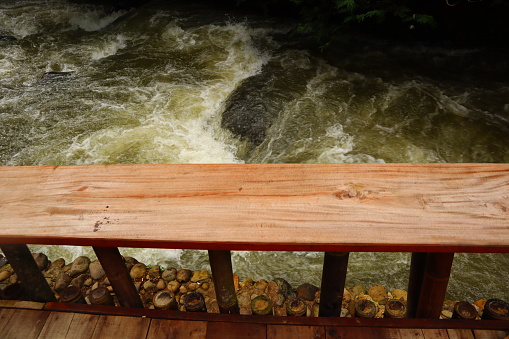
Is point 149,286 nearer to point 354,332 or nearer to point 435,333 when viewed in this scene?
point 354,332

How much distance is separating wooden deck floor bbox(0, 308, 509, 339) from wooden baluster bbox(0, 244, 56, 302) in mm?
115

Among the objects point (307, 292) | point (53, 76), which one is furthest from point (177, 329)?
point (53, 76)

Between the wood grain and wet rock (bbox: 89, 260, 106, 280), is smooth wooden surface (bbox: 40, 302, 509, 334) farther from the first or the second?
wet rock (bbox: 89, 260, 106, 280)

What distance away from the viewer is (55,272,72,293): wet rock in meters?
2.46

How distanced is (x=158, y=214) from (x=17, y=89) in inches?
244

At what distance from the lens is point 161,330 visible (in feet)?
5.42

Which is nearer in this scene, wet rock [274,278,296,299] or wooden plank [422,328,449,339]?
wooden plank [422,328,449,339]

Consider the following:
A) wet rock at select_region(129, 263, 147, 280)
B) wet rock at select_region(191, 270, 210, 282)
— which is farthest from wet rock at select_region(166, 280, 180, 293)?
wet rock at select_region(129, 263, 147, 280)

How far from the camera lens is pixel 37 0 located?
973cm

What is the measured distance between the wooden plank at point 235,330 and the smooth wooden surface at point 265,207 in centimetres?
62

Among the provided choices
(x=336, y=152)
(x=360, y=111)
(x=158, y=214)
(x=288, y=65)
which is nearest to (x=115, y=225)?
(x=158, y=214)

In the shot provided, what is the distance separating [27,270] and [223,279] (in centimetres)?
93

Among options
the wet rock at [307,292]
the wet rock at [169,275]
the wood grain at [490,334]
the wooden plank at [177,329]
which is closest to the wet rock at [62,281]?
the wet rock at [169,275]

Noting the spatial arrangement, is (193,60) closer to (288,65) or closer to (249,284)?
(288,65)
